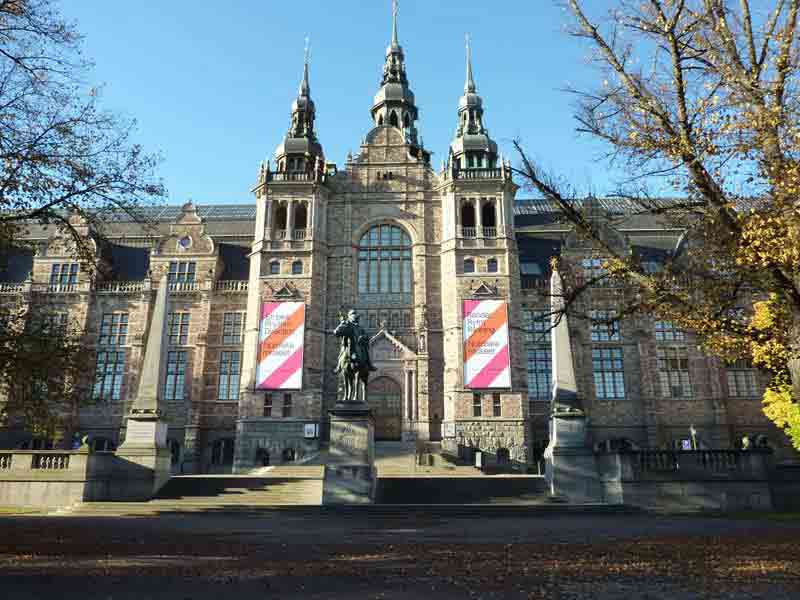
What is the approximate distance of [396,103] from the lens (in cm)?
4281

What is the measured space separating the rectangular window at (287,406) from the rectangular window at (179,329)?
8.98 metres

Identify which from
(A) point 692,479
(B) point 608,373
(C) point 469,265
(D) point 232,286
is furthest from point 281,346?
(A) point 692,479

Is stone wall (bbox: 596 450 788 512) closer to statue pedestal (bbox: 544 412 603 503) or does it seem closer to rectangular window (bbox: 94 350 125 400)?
statue pedestal (bbox: 544 412 603 503)

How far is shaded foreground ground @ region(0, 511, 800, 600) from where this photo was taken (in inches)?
247

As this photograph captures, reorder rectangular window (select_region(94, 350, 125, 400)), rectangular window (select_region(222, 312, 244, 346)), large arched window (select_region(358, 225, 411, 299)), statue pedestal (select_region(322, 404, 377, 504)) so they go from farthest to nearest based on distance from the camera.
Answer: rectangular window (select_region(222, 312, 244, 346)) → rectangular window (select_region(94, 350, 125, 400)) → large arched window (select_region(358, 225, 411, 299)) → statue pedestal (select_region(322, 404, 377, 504))

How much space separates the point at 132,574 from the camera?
23.0ft

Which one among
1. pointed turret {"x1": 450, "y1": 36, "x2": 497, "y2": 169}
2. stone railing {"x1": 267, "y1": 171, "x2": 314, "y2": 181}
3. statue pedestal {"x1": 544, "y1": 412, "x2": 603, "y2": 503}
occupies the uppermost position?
pointed turret {"x1": 450, "y1": 36, "x2": 497, "y2": 169}

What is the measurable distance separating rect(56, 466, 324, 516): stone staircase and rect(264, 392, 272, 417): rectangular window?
414 inches

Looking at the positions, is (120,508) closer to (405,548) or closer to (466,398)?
(405,548)

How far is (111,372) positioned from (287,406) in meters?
13.0

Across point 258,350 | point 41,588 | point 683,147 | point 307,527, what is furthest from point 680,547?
point 258,350

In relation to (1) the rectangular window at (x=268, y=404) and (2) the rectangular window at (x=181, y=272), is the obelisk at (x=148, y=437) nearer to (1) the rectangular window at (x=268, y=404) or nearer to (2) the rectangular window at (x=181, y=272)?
(1) the rectangular window at (x=268, y=404)

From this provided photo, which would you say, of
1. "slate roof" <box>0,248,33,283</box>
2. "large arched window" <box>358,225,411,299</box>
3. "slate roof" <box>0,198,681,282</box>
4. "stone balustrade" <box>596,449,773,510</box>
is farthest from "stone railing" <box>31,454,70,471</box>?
"slate roof" <box>0,248,33,283</box>

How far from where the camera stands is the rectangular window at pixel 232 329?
3747 centimetres
